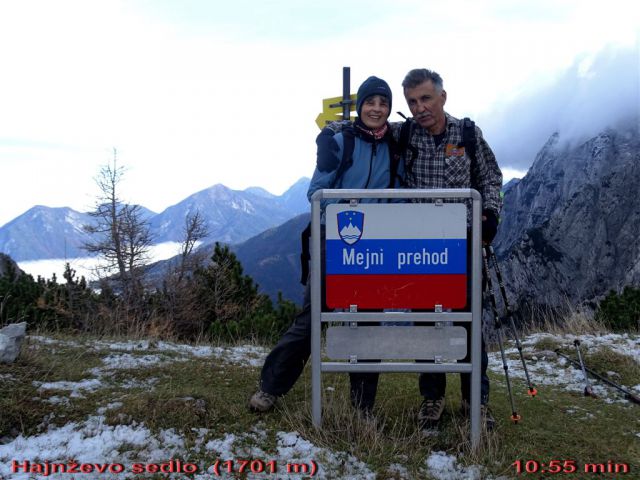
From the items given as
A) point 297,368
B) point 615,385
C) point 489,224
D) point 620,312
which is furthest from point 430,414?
point 620,312

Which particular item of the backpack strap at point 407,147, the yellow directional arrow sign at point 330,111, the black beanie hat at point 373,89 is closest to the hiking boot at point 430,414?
the backpack strap at point 407,147

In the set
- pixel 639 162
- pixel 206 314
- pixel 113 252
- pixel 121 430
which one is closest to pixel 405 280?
pixel 121 430

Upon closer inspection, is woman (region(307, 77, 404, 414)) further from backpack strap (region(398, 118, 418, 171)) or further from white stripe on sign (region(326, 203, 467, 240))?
white stripe on sign (region(326, 203, 467, 240))

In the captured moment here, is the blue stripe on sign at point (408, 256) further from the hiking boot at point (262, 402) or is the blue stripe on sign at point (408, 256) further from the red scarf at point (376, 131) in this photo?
the hiking boot at point (262, 402)

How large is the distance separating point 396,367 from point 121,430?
5.41 feet

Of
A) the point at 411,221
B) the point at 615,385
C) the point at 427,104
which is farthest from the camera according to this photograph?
the point at 615,385

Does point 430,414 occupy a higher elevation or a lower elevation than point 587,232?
lower

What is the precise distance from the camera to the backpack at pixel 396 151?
3.34m

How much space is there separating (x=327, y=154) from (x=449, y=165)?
2.71ft

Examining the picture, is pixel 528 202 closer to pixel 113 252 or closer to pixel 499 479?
pixel 113 252

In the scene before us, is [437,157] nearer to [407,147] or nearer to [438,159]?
[438,159]

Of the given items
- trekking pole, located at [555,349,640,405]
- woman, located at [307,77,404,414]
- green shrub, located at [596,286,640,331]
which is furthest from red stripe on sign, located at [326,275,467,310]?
green shrub, located at [596,286,640,331]

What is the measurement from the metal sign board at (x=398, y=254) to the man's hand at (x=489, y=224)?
0.34 m

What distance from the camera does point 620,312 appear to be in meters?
9.02
